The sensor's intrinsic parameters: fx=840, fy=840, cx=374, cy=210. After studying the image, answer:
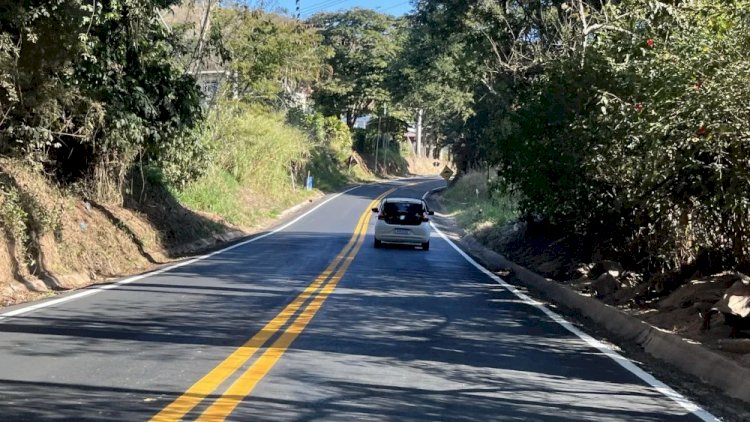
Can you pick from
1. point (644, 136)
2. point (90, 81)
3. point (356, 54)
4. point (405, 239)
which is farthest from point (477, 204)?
point (356, 54)

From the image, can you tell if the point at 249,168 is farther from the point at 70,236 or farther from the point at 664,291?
the point at 664,291

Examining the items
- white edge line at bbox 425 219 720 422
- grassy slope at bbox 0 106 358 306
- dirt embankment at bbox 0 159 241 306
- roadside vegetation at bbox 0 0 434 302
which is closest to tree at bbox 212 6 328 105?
roadside vegetation at bbox 0 0 434 302

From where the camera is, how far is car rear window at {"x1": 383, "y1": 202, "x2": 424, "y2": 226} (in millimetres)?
25750

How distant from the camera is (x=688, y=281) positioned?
1217 centimetres

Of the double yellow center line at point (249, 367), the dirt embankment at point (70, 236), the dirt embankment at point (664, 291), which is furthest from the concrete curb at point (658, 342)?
the dirt embankment at point (70, 236)

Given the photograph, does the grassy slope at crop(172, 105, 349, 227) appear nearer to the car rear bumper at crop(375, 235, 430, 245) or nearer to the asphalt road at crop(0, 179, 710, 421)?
the car rear bumper at crop(375, 235, 430, 245)

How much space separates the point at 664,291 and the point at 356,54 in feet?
232

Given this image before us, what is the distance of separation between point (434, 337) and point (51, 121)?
33.0 feet

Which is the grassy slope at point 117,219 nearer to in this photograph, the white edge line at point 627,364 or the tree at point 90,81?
the tree at point 90,81

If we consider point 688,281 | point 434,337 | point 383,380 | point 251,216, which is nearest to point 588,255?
point 688,281

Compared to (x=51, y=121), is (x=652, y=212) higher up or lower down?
lower down

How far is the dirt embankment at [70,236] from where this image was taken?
47.2 feet

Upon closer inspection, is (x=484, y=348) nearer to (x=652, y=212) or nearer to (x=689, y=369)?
(x=689, y=369)

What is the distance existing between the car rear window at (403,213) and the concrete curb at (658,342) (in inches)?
319
